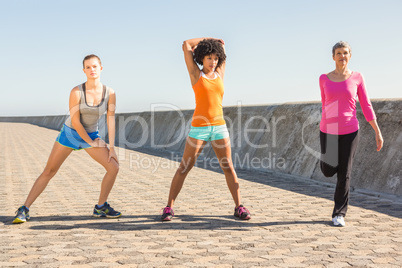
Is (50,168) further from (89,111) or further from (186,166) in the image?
(186,166)

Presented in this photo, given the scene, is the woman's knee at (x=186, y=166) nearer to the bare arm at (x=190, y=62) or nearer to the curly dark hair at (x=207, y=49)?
the bare arm at (x=190, y=62)

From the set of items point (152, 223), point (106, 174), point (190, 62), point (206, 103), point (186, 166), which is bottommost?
point (152, 223)

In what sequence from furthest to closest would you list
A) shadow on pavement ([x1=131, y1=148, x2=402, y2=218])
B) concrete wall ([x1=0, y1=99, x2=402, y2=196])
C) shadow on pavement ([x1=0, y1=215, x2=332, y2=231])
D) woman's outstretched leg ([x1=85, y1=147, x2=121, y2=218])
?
concrete wall ([x1=0, y1=99, x2=402, y2=196]), shadow on pavement ([x1=131, y1=148, x2=402, y2=218]), woman's outstretched leg ([x1=85, y1=147, x2=121, y2=218]), shadow on pavement ([x1=0, y1=215, x2=332, y2=231])

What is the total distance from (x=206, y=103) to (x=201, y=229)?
55.3 inches

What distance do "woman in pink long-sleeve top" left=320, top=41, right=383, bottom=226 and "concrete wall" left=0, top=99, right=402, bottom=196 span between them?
83.5 inches


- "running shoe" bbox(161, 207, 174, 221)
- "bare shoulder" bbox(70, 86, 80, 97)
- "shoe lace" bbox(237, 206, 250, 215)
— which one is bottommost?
"running shoe" bbox(161, 207, 174, 221)

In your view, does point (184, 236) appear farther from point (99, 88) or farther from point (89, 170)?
point (89, 170)

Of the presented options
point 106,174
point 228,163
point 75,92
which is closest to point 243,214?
point 228,163

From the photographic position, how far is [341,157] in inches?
213

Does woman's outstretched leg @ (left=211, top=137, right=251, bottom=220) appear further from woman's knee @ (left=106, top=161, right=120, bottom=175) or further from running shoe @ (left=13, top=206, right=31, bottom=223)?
running shoe @ (left=13, top=206, right=31, bottom=223)

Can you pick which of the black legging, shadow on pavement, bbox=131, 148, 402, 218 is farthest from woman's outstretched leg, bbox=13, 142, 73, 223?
shadow on pavement, bbox=131, 148, 402, 218

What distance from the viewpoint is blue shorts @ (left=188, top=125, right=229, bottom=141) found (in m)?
5.36

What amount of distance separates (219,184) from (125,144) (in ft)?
33.6

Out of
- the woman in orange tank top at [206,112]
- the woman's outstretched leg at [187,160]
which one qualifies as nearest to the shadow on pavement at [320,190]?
the woman in orange tank top at [206,112]
